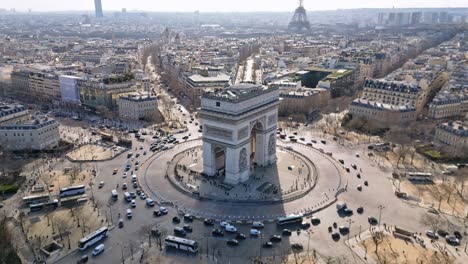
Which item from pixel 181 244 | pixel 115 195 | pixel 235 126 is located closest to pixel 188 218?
pixel 181 244

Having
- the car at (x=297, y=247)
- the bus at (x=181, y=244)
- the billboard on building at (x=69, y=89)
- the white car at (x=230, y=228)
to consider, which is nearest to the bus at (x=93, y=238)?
the bus at (x=181, y=244)

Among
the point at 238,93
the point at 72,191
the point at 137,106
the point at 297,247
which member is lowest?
the point at 297,247

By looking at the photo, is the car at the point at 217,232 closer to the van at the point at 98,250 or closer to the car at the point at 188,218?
the car at the point at 188,218

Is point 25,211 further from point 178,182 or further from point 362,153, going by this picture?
point 362,153

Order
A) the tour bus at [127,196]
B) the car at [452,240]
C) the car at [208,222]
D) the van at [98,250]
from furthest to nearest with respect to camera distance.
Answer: the tour bus at [127,196] < the car at [208,222] < the car at [452,240] < the van at [98,250]

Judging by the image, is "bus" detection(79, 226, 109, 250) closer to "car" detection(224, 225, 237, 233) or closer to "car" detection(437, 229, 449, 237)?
"car" detection(224, 225, 237, 233)

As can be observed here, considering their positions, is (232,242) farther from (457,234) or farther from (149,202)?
(457,234)

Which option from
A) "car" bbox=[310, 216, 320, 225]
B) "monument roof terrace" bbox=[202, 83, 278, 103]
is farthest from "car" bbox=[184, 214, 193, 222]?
"monument roof terrace" bbox=[202, 83, 278, 103]
